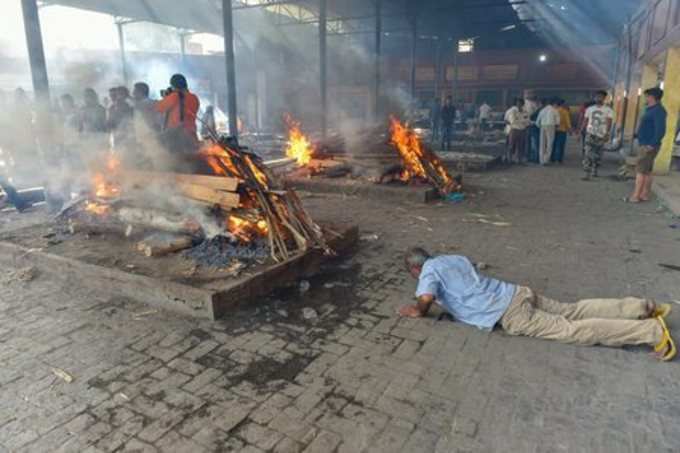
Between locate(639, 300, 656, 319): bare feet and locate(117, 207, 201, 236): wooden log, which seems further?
locate(117, 207, 201, 236): wooden log

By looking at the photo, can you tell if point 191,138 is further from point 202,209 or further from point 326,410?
point 326,410

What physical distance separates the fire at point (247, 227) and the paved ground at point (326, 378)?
3.17ft

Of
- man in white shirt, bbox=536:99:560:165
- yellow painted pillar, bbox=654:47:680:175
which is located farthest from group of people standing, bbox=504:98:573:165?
yellow painted pillar, bbox=654:47:680:175

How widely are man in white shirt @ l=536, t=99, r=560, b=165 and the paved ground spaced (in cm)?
984

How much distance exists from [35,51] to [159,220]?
4872mm

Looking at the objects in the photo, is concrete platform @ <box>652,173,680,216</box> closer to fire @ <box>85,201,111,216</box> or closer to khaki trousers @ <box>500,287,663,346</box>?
khaki trousers @ <box>500,287,663,346</box>

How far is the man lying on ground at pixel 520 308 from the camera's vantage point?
3777 mm

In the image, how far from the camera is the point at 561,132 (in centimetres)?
1505

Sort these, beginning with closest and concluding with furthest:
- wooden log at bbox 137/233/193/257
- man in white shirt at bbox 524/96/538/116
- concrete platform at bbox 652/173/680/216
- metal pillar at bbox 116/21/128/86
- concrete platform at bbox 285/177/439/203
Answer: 1. wooden log at bbox 137/233/193/257
2. concrete platform at bbox 652/173/680/216
3. concrete platform at bbox 285/177/439/203
4. man in white shirt at bbox 524/96/538/116
5. metal pillar at bbox 116/21/128/86

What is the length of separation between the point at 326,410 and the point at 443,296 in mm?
1580

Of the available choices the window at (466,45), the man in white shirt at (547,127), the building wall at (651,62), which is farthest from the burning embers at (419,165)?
the window at (466,45)

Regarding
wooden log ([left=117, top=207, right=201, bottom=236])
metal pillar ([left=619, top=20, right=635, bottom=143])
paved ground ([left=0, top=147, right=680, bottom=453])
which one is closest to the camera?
paved ground ([left=0, top=147, right=680, bottom=453])

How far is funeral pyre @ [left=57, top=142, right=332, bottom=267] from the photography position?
537 cm

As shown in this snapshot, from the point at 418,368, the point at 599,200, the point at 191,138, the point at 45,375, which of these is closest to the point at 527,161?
the point at 599,200
